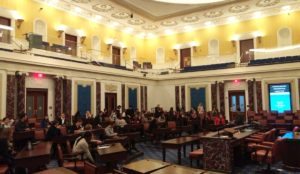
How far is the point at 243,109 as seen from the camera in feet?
54.1

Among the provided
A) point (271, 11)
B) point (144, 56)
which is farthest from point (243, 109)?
point (144, 56)

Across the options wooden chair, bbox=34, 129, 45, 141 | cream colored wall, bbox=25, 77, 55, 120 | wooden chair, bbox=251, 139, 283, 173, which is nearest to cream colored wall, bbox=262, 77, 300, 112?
wooden chair, bbox=251, 139, 283, 173

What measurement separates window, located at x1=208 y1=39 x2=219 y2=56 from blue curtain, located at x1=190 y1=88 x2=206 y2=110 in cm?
353

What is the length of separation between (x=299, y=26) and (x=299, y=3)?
147 centimetres

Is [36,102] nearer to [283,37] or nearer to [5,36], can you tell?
[5,36]

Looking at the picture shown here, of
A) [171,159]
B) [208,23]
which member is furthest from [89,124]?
[208,23]

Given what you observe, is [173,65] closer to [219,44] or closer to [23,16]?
[219,44]

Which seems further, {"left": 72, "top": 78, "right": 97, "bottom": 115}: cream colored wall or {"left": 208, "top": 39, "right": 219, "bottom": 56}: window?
{"left": 208, "top": 39, "right": 219, "bottom": 56}: window

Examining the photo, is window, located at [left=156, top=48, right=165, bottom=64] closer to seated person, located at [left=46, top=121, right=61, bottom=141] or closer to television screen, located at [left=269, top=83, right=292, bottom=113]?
television screen, located at [left=269, top=83, right=292, bottom=113]

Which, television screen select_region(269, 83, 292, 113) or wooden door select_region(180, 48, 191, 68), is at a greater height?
wooden door select_region(180, 48, 191, 68)

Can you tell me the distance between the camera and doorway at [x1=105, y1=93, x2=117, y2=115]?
1582 centimetres

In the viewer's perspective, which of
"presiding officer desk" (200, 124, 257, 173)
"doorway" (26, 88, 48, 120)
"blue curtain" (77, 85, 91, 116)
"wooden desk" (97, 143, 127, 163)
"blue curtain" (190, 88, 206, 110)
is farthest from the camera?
"blue curtain" (190, 88, 206, 110)

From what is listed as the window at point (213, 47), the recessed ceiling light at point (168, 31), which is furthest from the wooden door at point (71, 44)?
the window at point (213, 47)

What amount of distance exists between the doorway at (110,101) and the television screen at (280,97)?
9839 millimetres
